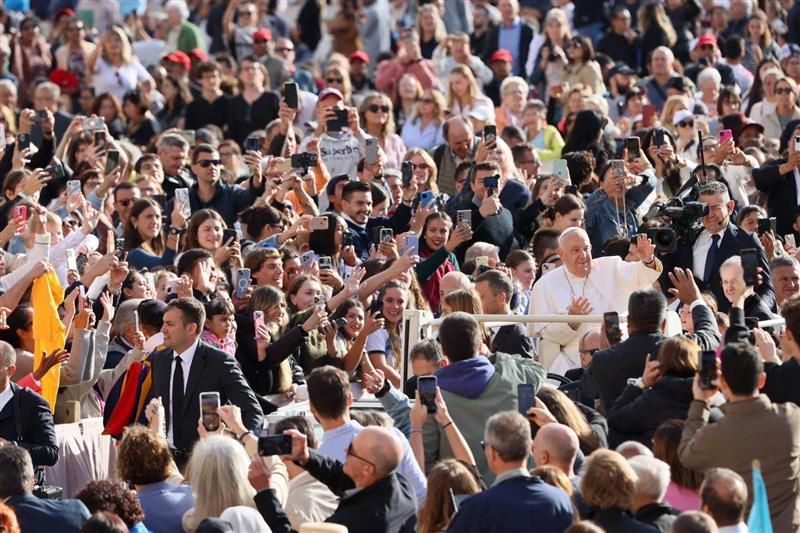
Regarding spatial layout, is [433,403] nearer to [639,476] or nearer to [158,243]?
[639,476]

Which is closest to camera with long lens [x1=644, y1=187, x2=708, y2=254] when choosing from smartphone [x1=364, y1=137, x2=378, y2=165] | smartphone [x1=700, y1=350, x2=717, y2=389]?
smartphone [x1=364, y1=137, x2=378, y2=165]

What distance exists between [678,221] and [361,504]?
496 centimetres

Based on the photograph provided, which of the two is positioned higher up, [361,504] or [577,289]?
[577,289]

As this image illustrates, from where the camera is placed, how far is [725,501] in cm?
798

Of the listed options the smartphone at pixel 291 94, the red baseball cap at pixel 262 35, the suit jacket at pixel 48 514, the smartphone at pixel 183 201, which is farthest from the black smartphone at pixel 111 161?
the suit jacket at pixel 48 514

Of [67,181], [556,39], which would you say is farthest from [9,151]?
[556,39]

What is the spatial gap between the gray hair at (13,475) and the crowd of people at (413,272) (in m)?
0.02

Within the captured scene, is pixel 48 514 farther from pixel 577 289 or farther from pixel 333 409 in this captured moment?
pixel 577 289

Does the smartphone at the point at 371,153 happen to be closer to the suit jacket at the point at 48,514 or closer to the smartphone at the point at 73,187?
the smartphone at the point at 73,187

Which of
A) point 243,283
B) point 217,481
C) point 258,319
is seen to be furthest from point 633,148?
point 217,481

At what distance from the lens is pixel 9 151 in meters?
17.0

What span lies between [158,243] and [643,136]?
4283mm

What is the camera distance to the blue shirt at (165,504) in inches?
349

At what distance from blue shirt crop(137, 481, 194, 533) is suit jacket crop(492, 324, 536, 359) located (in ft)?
9.61
